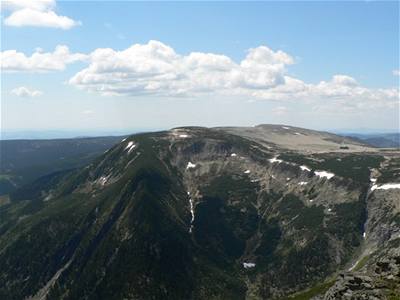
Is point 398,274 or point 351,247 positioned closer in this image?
point 398,274

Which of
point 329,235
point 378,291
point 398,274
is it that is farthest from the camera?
point 329,235

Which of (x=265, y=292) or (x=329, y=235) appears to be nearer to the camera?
(x=265, y=292)

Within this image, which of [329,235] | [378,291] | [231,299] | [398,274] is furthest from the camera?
[329,235]

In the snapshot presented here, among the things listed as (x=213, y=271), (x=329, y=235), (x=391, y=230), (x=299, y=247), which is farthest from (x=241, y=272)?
(x=391, y=230)

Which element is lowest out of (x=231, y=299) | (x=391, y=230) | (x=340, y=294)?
(x=231, y=299)

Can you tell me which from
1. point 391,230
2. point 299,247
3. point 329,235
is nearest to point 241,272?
point 299,247

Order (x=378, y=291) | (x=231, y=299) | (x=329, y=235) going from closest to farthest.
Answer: (x=378, y=291) → (x=231, y=299) → (x=329, y=235)

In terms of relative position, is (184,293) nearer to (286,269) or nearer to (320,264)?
(286,269)

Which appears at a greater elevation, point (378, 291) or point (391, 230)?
point (378, 291)

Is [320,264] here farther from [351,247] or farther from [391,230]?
[391,230]
